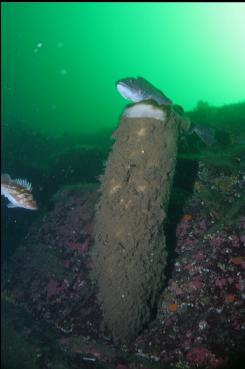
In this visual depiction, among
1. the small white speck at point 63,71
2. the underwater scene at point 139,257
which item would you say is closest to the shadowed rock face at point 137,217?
the underwater scene at point 139,257

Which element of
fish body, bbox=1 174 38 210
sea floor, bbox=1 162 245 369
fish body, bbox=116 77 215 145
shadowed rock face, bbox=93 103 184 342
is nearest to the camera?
sea floor, bbox=1 162 245 369

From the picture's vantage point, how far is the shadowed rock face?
192 inches

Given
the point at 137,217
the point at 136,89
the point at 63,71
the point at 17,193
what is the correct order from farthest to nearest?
the point at 63,71
the point at 136,89
the point at 17,193
the point at 137,217

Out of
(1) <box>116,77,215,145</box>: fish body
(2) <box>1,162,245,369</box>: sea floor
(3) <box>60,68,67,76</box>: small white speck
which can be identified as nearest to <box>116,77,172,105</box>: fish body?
(1) <box>116,77,215,145</box>: fish body

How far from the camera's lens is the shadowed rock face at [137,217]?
488 cm

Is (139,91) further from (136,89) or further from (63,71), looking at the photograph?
(63,71)

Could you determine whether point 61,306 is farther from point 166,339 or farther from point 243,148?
point 243,148

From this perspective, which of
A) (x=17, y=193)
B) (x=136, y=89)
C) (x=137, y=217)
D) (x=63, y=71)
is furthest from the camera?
(x=63, y=71)

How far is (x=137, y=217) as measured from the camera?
486cm

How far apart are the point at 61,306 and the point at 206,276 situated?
2849 mm

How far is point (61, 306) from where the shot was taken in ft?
20.0

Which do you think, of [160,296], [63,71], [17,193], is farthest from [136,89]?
[63,71]

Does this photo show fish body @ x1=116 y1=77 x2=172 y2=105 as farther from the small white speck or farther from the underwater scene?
the small white speck

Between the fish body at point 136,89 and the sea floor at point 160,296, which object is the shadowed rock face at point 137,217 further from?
the fish body at point 136,89
